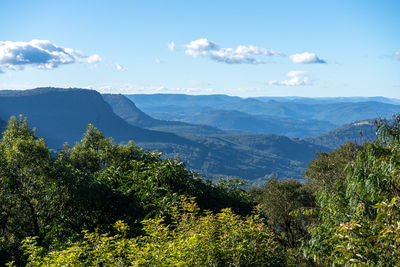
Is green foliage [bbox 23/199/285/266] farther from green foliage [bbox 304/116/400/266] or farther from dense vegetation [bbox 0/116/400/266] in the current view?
green foliage [bbox 304/116/400/266]

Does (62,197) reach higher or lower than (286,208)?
higher

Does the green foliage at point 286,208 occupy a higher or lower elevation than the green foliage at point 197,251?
lower

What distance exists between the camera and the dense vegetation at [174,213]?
812 cm

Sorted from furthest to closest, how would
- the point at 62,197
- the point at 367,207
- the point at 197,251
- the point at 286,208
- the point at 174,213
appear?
the point at 286,208 → the point at 62,197 → the point at 174,213 → the point at 367,207 → the point at 197,251

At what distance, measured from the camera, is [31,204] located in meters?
17.8

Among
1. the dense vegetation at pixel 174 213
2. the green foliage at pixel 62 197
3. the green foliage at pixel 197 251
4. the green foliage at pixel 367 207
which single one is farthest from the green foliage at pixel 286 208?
the green foliage at pixel 197 251

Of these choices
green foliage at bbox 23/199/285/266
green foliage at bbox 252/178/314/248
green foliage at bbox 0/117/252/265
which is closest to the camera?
green foliage at bbox 23/199/285/266

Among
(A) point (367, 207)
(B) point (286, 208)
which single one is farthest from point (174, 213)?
(B) point (286, 208)

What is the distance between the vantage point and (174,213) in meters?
13.8

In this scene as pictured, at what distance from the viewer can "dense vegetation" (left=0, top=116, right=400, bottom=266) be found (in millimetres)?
8117

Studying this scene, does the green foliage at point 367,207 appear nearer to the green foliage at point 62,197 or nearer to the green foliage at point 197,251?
the green foliage at point 197,251

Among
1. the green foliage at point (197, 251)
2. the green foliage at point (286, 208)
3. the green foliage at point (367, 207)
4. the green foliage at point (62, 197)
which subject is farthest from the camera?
the green foliage at point (286, 208)

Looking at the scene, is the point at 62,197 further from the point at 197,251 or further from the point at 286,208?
the point at 286,208

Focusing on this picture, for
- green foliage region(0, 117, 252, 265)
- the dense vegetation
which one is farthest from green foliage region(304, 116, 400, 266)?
green foliage region(0, 117, 252, 265)
